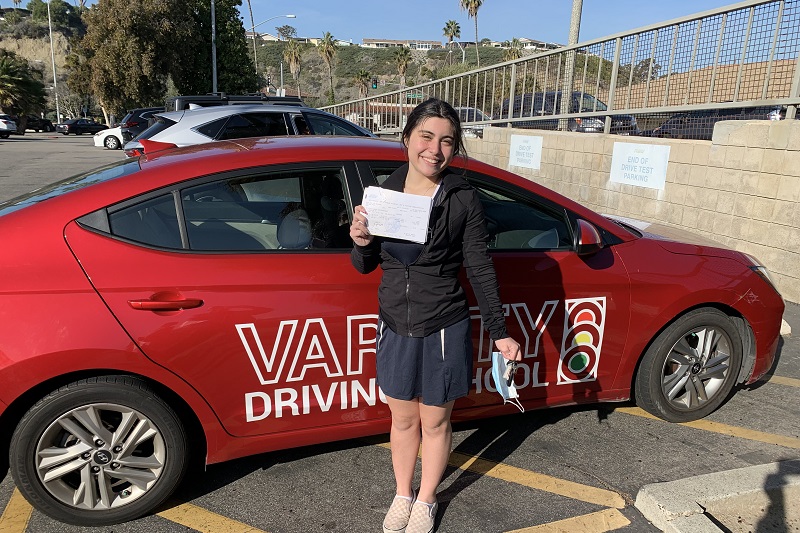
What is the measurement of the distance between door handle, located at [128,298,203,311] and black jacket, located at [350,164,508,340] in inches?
28.3

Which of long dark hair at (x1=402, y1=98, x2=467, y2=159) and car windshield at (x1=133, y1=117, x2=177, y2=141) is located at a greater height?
long dark hair at (x1=402, y1=98, x2=467, y2=159)

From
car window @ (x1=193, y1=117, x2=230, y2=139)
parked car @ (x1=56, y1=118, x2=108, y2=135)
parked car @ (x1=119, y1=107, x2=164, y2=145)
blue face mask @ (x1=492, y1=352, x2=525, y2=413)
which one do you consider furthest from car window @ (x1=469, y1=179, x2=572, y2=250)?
parked car @ (x1=56, y1=118, x2=108, y2=135)

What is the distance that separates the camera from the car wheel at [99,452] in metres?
2.32

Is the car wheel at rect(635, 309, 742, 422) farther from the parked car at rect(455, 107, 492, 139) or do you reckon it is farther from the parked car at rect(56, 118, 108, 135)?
the parked car at rect(56, 118, 108, 135)

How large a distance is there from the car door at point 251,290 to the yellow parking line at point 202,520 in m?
0.37

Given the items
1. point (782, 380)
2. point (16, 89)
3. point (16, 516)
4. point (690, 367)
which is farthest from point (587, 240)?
point (16, 89)

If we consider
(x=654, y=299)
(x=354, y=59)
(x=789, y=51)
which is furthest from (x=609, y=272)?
(x=354, y=59)

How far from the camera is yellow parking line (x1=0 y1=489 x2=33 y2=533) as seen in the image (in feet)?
8.21

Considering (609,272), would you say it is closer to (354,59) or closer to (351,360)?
(351,360)

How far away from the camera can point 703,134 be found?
6828mm

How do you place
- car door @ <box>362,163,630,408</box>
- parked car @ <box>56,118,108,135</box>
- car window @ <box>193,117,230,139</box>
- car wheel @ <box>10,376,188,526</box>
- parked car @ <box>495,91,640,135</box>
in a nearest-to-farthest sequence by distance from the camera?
1. car wheel @ <box>10,376,188,526</box>
2. car door @ <box>362,163,630,408</box>
3. car window @ <box>193,117,230,139</box>
4. parked car @ <box>495,91,640,135</box>
5. parked car @ <box>56,118,108,135</box>

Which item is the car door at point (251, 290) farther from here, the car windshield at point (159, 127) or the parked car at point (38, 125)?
the parked car at point (38, 125)

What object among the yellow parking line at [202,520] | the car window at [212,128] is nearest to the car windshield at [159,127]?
the car window at [212,128]

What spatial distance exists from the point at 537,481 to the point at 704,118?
5.50m
